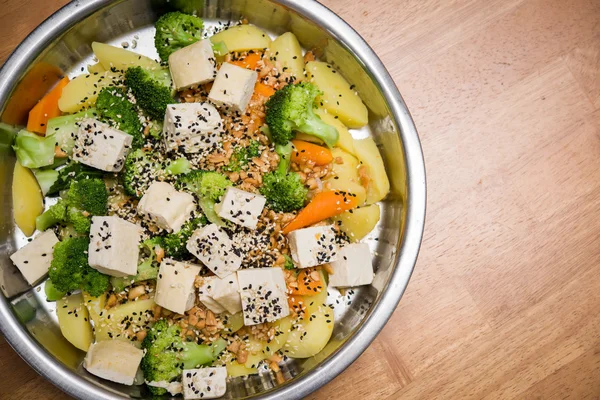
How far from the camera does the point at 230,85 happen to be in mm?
2213

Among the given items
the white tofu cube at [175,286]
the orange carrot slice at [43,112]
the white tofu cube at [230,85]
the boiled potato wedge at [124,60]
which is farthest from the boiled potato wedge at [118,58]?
the white tofu cube at [175,286]

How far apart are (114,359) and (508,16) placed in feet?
8.50

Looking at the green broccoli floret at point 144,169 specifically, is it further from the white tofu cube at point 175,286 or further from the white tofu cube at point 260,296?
the white tofu cube at point 260,296

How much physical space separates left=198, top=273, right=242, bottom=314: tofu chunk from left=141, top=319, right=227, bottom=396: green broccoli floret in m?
0.21

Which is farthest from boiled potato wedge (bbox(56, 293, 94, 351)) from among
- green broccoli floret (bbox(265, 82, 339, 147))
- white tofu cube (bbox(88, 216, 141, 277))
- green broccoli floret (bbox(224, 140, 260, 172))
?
green broccoli floret (bbox(265, 82, 339, 147))

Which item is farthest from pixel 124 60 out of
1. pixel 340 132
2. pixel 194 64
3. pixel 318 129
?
pixel 340 132

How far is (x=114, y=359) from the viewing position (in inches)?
84.0

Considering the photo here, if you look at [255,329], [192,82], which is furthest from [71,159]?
[255,329]

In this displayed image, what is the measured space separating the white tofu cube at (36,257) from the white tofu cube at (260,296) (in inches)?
35.8

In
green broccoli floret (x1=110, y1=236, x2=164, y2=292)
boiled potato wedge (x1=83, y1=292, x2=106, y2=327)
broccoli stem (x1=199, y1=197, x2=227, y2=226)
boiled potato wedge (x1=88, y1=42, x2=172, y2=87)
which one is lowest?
boiled potato wedge (x1=83, y1=292, x2=106, y2=327)

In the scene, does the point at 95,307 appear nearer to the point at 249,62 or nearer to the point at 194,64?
the point at 194,64

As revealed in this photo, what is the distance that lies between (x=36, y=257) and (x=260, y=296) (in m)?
1.06

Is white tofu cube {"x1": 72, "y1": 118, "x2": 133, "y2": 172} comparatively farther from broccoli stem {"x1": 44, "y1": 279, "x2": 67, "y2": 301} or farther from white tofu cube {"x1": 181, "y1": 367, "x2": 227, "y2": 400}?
white tofu cube {"x1": 181, "y1": 367, "x2": 227, "y2": 400}

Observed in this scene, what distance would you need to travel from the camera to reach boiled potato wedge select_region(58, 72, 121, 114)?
7.70 ft
